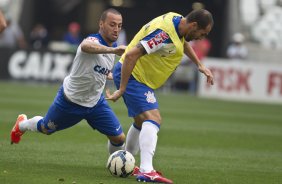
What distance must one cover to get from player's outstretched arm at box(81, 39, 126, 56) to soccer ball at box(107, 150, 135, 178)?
134 centimetres

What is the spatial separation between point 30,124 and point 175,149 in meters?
3.70

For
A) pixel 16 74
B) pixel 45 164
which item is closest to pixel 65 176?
pixel 45 164

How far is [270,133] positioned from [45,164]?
8.70m

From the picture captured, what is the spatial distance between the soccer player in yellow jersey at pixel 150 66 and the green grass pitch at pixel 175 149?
539 millimetres

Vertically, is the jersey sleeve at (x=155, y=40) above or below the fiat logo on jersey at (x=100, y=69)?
above

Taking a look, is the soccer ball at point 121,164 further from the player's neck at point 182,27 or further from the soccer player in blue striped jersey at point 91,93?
the player's neck at point 182,27

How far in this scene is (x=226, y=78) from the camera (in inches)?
1204

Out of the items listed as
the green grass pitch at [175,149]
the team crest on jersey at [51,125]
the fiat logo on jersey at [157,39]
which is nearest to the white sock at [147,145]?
the green grass pitch at [175,149]

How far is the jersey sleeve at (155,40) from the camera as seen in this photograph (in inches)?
401

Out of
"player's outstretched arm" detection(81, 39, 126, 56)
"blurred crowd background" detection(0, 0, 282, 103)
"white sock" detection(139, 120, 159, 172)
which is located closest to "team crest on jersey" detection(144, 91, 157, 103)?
"white sock" detection(139, 120, 159, 172)

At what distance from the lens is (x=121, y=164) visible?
34.0ft

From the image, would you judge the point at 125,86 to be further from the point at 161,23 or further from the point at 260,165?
the point at 260,165

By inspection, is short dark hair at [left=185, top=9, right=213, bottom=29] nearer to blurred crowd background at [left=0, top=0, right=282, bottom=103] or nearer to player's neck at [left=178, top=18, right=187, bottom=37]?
player's neck at [left=178, top=18, right=187, bottom=37]

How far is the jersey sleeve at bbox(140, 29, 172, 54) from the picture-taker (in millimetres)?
10180
